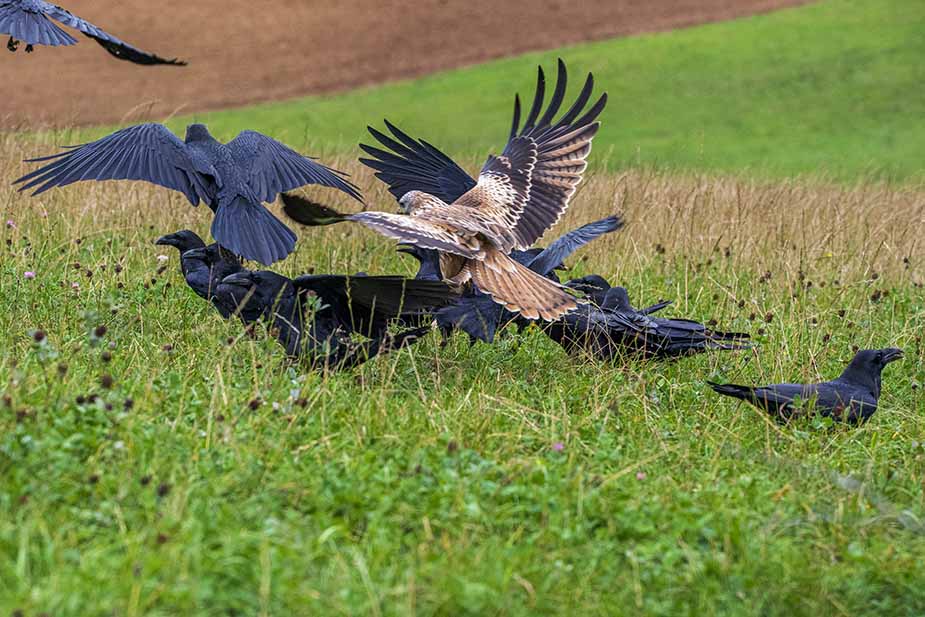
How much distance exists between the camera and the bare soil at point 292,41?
1046 inches

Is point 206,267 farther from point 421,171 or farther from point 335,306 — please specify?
point 421,171

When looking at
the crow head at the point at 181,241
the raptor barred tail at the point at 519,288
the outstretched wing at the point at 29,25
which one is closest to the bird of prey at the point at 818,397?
the raptor barred tail at the point at 519,288

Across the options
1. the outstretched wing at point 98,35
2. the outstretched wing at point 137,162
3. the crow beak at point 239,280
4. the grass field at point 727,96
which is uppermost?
the outstretched wing at point 98,35

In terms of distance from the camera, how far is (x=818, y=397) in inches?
197

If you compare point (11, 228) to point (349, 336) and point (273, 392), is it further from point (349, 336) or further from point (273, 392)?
point (273, 392)

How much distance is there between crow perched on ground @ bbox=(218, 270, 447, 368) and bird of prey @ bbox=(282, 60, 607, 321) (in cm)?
25

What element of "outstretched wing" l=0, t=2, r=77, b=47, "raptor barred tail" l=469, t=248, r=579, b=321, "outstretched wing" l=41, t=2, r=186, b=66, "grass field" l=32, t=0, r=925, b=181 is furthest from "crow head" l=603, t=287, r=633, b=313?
"grass field" l=32, t=0, r=925, b=181

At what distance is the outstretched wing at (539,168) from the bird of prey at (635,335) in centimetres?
58

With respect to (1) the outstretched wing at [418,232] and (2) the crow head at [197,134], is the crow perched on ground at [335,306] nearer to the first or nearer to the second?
(1) the outstretched wing at [418,232]

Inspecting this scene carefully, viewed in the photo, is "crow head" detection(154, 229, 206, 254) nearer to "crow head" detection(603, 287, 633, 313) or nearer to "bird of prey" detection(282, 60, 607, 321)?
"bird of prey" detection(282, 60, 607, 321)

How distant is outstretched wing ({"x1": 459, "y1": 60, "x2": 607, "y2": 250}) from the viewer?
20.0 feet

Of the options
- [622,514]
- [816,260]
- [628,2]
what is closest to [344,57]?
[628,2]

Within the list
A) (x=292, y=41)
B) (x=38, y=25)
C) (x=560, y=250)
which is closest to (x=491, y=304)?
(x=560, y=250)

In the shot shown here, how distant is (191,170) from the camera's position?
5.90m
